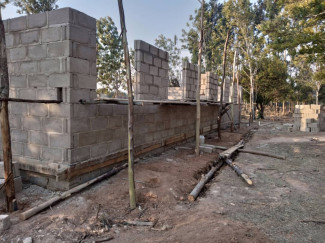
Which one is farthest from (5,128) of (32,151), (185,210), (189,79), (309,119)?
(309,119)

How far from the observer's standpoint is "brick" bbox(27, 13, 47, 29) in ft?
13.5

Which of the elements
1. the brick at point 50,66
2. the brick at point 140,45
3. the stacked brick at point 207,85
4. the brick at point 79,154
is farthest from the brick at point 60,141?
the stacked brick at point 207,85

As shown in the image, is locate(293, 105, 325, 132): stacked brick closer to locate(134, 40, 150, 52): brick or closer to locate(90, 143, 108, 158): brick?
locate(134, 40, 150, 52): brick

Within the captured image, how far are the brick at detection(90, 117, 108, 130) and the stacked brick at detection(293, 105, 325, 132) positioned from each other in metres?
13.6

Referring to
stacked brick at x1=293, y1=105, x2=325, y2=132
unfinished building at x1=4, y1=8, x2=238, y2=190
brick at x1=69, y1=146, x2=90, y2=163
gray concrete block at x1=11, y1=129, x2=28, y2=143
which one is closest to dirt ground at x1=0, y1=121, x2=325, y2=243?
unfinished building at x1=4, y1=8, x2=238, y2=190

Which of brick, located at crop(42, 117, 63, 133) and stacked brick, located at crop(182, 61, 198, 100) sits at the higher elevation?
stacked brick, located at crop(182, 61, 198, 100)

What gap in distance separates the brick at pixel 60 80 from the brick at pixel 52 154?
1112 mm

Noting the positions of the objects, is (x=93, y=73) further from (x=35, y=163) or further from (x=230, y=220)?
(x=230, y=220)

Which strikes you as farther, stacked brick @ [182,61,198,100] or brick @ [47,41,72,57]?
stacked brick @ [182,61,198,100]

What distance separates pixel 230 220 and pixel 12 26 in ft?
16.5

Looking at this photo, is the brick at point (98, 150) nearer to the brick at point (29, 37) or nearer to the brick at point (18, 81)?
the brick at point (18, 81)

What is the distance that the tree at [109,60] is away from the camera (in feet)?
63.1

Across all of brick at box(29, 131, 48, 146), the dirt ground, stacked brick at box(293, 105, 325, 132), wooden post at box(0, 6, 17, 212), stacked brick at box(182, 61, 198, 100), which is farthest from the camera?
stacked brick at box(293, 105, 325, 132)

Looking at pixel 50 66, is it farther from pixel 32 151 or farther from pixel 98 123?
pixel 32 151
